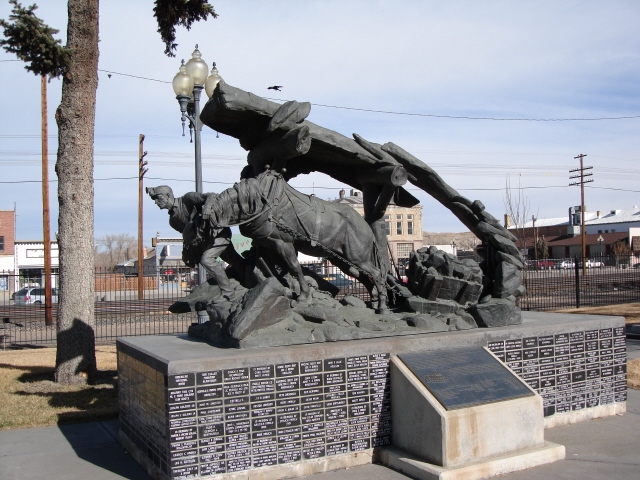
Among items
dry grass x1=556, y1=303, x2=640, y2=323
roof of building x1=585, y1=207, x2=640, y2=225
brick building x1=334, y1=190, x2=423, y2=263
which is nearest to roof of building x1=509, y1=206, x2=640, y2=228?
roof of building x1=585, y1=207, x2=640, y2=225

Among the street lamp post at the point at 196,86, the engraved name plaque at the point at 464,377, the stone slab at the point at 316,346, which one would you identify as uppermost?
the street lamp post at the point at 196,86

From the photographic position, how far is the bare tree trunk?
9.49m

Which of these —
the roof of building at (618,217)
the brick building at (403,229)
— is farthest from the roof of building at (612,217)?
the brick building at (403,229)

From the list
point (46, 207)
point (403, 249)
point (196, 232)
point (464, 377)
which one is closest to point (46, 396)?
point (196, 232)

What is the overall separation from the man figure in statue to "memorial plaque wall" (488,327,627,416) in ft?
9.93

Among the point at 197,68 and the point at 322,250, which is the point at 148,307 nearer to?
the point at 197,68

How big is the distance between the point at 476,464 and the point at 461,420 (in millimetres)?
386

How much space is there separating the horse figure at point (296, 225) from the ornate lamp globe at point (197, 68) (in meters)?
3.51

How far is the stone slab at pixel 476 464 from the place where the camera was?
15.7ft

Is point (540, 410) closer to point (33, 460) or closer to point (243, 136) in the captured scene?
point (243, 136)

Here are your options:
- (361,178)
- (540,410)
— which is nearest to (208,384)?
(540,410)

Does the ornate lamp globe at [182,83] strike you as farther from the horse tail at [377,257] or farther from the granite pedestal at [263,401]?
the granite pedestal at [263,401]

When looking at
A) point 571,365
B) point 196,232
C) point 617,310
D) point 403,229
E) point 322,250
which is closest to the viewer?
point 196,232

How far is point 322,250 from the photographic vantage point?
673 cm
